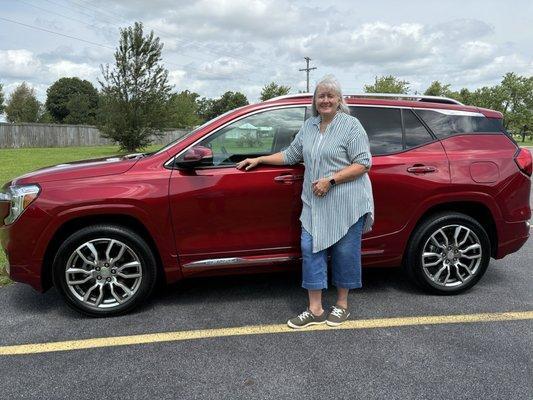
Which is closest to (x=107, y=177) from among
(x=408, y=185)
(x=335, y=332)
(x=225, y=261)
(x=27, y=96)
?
(x=225, y=261)

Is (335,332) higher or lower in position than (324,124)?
lower

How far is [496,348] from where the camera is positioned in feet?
10.7

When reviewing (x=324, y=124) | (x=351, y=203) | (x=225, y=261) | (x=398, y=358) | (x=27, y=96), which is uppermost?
(x=27, y=96)

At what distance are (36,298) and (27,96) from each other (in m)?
91.2

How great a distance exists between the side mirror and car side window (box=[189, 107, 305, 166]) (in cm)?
13

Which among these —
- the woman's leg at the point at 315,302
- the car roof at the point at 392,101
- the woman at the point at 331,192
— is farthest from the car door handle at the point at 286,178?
the woman's leg at the point at 315,302

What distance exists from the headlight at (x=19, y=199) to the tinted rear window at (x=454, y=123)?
3196 mm

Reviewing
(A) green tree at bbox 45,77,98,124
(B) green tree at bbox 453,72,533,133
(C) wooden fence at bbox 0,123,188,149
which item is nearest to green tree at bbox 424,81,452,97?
(B) green tree at bbox 453,72,533,133

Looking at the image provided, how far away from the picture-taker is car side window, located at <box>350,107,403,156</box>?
4.05m

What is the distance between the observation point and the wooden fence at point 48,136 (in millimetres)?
36719

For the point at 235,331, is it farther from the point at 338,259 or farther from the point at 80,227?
the point at 80,227

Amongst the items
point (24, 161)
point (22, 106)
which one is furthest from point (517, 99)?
point (22, 106)

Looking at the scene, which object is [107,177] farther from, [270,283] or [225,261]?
[270,283]

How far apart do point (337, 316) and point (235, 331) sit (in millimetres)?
789
